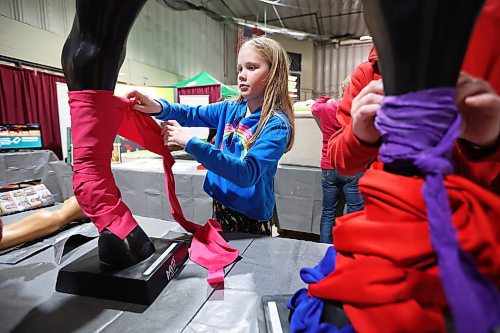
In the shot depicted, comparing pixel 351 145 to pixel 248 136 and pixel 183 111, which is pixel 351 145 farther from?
pixel 183 111

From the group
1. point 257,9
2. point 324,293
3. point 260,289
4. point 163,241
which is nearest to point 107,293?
point 163,241

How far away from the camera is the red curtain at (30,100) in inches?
103

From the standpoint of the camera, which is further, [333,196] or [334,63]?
[334,63]

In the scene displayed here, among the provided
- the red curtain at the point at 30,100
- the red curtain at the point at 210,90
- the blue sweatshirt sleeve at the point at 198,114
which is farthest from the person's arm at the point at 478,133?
the red curtain at the point at 210,90

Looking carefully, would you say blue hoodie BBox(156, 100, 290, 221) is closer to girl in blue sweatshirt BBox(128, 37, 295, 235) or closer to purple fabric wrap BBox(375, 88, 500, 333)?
girl in blue sweatshirt BBox(128, 37, 295, 235)

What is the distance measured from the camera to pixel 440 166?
0.22 m

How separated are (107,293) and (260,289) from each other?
265mm

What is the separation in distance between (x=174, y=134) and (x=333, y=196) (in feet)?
4.05

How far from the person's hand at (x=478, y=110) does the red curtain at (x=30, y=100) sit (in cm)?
337

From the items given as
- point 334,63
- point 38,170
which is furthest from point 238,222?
point 334,63

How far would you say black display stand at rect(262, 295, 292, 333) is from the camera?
0.37 m

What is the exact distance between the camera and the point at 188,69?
5027mm

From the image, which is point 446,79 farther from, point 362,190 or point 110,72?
point 110,72

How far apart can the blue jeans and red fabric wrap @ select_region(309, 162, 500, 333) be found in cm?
137
